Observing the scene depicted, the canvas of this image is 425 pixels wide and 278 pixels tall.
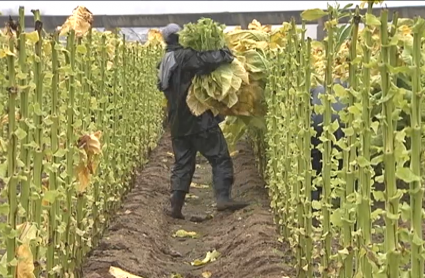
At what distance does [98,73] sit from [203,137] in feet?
5.11

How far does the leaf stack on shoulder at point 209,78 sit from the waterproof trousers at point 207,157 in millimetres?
303

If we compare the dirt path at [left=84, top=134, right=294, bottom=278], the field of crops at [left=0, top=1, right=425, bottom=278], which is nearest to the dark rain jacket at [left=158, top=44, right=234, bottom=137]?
the field of crops at [left=0, top=1, right=425, bottom=278]

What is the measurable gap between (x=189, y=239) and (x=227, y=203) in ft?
2.07

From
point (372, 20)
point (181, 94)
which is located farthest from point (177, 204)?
point (372, 20)

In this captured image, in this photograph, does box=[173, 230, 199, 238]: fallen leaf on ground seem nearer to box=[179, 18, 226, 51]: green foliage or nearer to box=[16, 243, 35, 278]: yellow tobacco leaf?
box=[179, 18, 226, 51]: green foliage

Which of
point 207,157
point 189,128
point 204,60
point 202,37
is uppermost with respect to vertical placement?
point 202,37

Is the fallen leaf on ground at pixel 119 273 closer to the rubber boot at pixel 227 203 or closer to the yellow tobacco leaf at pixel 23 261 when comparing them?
the yellow tobacco leaf at pixel 23 261

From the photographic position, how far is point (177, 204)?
712 cm

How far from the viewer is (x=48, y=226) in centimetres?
359

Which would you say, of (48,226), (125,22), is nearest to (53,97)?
(48,226)

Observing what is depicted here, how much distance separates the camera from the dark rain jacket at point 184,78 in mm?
6578

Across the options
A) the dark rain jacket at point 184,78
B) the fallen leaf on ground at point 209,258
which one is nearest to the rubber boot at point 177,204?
the dark rain jacket at point 184,78

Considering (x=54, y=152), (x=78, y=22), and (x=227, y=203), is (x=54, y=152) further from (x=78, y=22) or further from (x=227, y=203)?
(x=227, y=203)

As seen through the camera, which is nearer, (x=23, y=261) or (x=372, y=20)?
(x=372, y=20)
